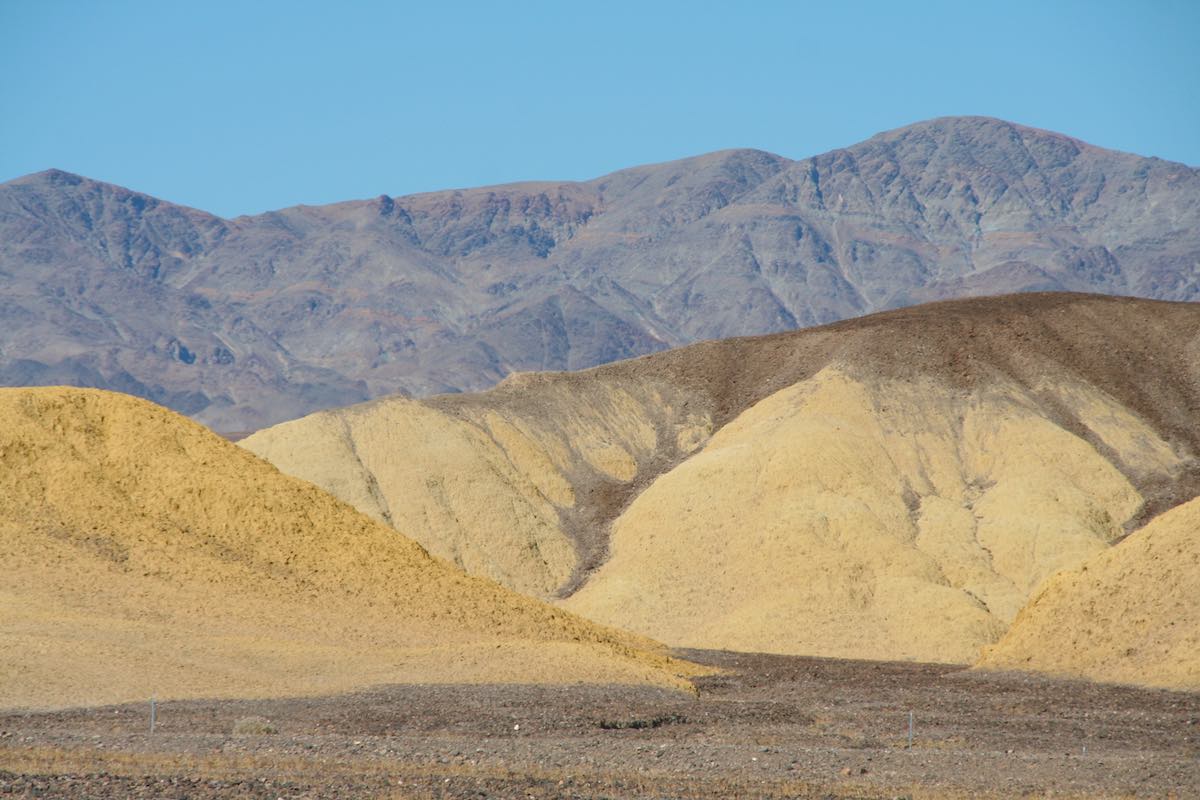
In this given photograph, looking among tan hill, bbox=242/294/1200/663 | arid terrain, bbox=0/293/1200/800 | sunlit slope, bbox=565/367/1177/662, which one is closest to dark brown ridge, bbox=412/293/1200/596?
tan hill, bbox=242/294/1200/663

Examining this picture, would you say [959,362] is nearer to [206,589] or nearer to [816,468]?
[816,468]

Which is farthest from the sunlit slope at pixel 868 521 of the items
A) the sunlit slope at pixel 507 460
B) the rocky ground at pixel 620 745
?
the rocky ground at pixel 620 745

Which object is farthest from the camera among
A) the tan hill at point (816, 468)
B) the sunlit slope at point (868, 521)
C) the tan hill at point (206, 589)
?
the tan hill at point (816, 468)

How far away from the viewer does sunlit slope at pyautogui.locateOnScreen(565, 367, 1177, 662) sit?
67750mm

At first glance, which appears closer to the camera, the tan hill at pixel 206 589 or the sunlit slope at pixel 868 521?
the tan hill at pixel 206 589

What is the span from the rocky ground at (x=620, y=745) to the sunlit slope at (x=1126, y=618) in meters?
2.18

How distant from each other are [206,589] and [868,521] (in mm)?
36316

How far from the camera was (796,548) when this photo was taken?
72.0 metres

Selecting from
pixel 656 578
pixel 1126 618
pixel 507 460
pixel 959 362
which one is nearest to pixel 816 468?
pixel 656 578

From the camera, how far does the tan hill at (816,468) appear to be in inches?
2776

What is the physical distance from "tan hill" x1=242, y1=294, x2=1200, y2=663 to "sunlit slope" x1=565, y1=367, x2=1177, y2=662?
5.4 inches

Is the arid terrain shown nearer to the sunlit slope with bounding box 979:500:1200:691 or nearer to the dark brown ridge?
the sunlit slope with bounding box 979:500:1200:691

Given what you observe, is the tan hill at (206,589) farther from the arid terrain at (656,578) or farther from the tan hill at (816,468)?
the tan hill at (816,468)

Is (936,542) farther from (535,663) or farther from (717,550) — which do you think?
(535,663)
